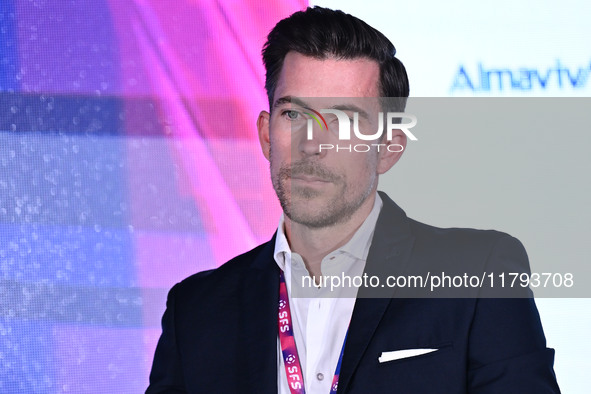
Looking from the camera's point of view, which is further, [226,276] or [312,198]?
[226,276]

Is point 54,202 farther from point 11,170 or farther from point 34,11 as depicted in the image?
point 34,11

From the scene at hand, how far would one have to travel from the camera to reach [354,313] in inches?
73.4

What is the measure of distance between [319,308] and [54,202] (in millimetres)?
1638

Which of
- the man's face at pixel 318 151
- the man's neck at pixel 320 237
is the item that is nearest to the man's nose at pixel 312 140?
the man's face at pixel 318 151

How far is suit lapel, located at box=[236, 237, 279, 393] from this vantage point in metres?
1.91

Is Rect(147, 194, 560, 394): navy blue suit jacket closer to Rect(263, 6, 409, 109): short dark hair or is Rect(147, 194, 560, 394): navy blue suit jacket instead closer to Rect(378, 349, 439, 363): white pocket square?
Rect(378, 349, 439, 363): white pocket square

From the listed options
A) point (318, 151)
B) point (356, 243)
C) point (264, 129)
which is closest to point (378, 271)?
point (356, 243)

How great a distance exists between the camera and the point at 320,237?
2.03m

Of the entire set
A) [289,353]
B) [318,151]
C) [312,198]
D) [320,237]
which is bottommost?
[289,353]

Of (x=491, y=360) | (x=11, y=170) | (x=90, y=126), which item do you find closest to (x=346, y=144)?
(x=491, y=360)

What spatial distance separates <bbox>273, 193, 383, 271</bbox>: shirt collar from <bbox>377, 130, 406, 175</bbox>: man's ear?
138 millimetres

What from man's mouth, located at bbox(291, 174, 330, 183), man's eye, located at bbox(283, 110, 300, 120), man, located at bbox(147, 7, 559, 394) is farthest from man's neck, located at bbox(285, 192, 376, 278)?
man's eye, located at bbox(283, 110, 300, 120)

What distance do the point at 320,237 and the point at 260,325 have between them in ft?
0.89

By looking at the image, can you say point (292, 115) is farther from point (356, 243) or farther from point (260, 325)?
point (260, 325)
